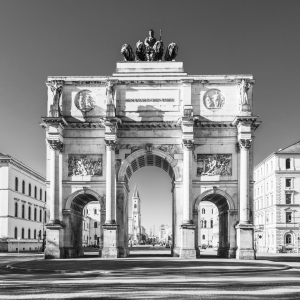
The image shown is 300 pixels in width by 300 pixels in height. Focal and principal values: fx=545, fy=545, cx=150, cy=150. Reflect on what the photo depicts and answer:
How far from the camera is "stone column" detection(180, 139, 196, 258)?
39.8 meters

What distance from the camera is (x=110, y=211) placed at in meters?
40.7

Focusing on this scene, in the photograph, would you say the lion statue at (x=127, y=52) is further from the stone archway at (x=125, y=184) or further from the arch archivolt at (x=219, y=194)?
the arch archivolt at (x=219, y=194)

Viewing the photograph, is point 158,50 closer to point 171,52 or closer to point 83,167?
point 171,52

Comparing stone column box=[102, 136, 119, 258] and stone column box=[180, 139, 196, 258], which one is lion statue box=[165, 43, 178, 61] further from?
stone column box=[102, 136, 119, 258]

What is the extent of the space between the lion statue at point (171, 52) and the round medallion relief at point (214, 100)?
15.6ft

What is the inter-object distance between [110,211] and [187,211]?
226 inches

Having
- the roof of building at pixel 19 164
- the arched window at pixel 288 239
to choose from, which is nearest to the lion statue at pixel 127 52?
the roof of building at pixel 19 164

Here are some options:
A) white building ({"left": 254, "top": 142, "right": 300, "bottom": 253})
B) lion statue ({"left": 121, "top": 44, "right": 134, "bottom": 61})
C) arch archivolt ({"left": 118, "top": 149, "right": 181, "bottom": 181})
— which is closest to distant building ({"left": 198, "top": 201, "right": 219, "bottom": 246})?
white building ({"left": 254, "top": 142, "right": 300, "bottom": 253})

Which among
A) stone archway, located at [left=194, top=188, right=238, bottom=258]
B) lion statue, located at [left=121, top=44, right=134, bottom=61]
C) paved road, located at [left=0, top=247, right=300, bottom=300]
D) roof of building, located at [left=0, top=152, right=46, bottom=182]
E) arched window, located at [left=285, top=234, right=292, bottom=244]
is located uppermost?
lion statue, located at [left=121, top=44, right=134, bottom=61]

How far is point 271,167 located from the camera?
257 ft

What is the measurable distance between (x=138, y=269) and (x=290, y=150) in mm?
52788

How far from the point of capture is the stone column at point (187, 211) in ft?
131

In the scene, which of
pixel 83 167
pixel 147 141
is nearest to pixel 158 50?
pixel 147 141

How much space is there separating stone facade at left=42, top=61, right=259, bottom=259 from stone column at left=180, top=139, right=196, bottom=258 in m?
0.08
